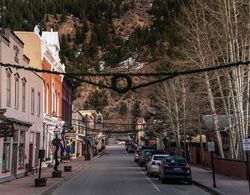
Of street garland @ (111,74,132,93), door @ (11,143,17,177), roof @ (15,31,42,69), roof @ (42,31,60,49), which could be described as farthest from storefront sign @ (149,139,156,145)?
street garland @ (111,74,132,93)

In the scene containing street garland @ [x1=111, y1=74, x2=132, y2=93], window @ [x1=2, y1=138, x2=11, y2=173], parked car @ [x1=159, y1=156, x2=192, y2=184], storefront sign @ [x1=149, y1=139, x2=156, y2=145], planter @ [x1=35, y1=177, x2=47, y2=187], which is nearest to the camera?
street garland @ [x1=111, y1=74, x2=132, y2=93]

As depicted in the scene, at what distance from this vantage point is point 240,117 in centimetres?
2873

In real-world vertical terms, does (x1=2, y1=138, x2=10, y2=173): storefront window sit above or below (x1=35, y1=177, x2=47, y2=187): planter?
above

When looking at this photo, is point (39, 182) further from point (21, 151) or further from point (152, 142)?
point (152, 142)

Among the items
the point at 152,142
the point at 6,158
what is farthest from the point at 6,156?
the point at 152,142

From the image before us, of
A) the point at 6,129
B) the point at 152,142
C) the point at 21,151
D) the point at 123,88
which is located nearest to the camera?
the point at 123,88

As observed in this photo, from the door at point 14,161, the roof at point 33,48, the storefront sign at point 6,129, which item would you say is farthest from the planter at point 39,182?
the roof at point 33,48

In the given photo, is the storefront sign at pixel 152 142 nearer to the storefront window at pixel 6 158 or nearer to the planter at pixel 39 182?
the storefront window at pixel 6 158

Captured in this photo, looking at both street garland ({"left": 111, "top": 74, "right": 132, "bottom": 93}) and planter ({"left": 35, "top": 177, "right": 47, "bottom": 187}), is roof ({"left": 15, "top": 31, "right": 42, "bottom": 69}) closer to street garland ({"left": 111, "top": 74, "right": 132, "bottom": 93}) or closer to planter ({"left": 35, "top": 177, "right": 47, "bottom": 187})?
planter ({"left": 35, "top": 177, "right": 47, "bottom": 187})

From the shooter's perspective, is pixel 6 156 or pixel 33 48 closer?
pixel 6 156

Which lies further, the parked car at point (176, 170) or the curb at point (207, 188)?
the parked car at point (176, 170)

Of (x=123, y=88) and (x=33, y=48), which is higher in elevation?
(x=33, y=48)

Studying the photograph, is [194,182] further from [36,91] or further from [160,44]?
[160,44]

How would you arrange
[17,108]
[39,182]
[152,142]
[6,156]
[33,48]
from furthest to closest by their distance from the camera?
[152,142]
[33,48]
[17,108]
[6,156]
[39,182]
